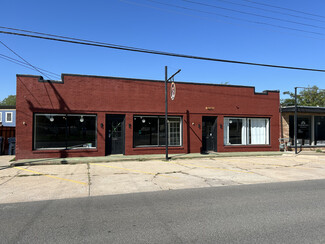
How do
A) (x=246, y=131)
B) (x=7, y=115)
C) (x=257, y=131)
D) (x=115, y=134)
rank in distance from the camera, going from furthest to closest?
(x=7, y=115)
(x=257, y=131)
(x=246, y=131)
(x=115, y=134)

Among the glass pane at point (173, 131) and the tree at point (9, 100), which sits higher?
the tree at point (9, 100)

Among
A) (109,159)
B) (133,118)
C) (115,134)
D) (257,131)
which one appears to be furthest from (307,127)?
(109,159)

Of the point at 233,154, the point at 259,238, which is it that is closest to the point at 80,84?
the point at 233,154

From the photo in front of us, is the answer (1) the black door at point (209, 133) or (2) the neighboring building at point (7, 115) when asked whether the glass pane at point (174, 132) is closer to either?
(1) the black door at point (209, 133)

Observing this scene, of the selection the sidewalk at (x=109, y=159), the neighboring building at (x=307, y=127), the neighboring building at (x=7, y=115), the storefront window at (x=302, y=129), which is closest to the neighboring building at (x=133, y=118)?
the sidewalk at (x=109, y=159)

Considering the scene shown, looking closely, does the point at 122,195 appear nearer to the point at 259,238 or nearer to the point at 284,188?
the point at 259,238

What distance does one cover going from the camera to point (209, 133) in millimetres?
17734

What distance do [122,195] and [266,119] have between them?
15370 mm

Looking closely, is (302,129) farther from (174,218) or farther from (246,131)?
(174,218)

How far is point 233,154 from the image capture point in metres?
16.5

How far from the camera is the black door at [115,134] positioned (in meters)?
15.3

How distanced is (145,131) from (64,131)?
5.01 m

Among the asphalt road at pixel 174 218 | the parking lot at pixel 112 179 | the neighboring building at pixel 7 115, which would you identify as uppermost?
the neighboring building at pixel 7 115

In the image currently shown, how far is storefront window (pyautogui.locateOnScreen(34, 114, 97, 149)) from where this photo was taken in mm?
14047
